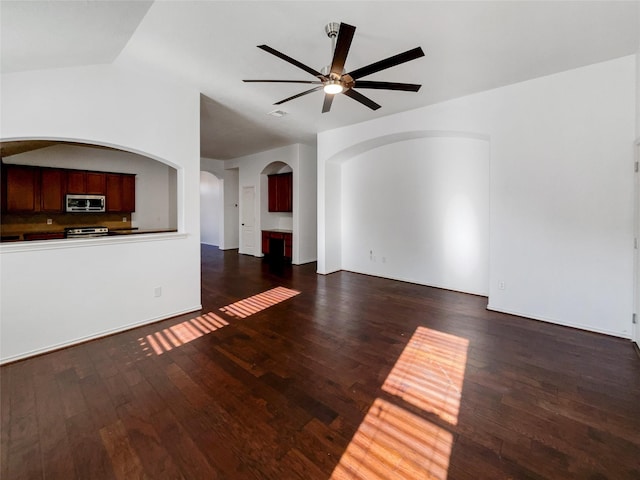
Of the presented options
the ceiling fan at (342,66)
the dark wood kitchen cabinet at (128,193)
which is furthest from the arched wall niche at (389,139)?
the dark wood kitchen cabinet at (128,193)

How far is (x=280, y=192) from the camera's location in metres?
7.54

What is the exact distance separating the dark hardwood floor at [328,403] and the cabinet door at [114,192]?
14.0ft

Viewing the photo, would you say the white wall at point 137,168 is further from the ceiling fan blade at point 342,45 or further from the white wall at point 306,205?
the ceiling fan blade at point 342,45

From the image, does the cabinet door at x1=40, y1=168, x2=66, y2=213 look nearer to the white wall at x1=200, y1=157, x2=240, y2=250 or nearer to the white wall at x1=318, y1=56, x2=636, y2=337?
the white wall at x1=200, y1=157, x2=240, y2=250

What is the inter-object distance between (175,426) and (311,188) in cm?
601

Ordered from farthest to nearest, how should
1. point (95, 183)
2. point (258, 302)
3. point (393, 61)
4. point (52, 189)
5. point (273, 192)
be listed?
point (273, 192) < point (95, 183) < point (52, 189) < point (258, 302) < point (393, 61)

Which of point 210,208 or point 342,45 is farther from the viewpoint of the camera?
point 210,208

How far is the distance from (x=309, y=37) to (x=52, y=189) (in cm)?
596

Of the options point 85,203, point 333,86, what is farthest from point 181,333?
point 85,203

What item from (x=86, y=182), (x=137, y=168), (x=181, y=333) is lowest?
(x=181, y=333)

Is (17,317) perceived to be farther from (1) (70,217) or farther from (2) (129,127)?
Result: (1) (70,217)

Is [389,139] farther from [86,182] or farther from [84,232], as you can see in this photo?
[84,232]

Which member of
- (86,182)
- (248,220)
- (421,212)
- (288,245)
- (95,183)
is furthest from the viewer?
(248,220)

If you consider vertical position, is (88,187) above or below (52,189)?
above
